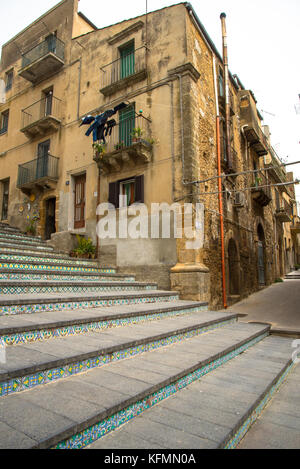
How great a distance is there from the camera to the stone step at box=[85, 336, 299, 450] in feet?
5.92

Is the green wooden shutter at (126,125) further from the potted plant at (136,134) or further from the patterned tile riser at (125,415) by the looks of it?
the patterned tile riser at (125,415)

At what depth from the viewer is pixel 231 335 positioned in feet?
15.0

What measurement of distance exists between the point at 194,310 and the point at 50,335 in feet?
11.9

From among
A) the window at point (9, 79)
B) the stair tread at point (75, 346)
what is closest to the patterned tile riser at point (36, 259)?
the stair tread at point (75, 346)

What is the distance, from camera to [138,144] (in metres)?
8.39

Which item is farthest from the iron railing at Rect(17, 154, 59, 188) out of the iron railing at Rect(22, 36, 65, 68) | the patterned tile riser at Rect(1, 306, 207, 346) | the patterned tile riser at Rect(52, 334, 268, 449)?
the patterned tile riser at Rect(52, 334, 268, 449)

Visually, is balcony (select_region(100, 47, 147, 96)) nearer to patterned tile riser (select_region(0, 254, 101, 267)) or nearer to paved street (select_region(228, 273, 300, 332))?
patterned tile riser (select_region(0, 254, 101, 267))

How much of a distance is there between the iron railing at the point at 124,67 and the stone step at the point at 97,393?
913 cm

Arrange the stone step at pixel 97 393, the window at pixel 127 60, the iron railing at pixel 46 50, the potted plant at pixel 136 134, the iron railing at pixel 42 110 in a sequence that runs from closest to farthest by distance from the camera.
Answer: the stone step at pixel 97 393 < the potted plant at pixel 136 134 < the window at pixel 127 60 < the iron railing at pixel 42 110 < the iron railing at pixel 46 50

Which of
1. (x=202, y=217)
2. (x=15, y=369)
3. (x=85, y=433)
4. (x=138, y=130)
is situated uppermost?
(x=138, y=130)

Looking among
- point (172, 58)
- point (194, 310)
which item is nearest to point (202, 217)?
point (194, 310)

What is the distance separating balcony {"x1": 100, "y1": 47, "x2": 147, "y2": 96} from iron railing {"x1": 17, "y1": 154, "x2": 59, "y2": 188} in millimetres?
3448

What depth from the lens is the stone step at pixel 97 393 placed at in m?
1.62
